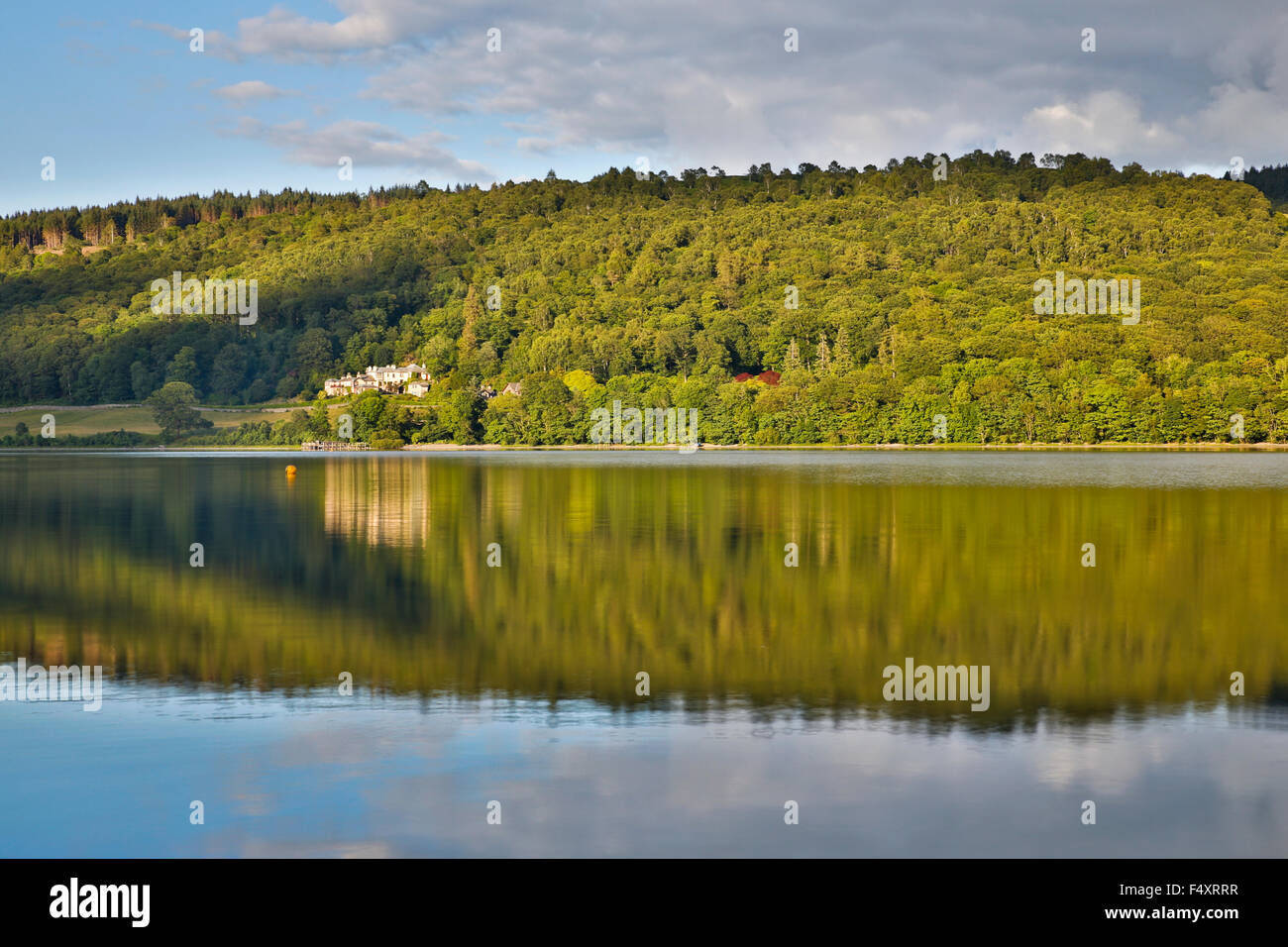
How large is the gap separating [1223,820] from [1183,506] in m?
38.9

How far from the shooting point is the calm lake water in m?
10.6

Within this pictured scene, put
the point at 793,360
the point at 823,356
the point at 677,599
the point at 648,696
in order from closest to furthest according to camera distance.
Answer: the point at 648,696, the point at 677,599, the point at 823,356, the point at 793,360

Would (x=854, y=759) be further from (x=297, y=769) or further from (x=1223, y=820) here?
(x=297, y=769)

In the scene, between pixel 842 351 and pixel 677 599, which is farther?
pixel 842 351

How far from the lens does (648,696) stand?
15.3 m

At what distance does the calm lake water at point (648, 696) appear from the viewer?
10.6 m
